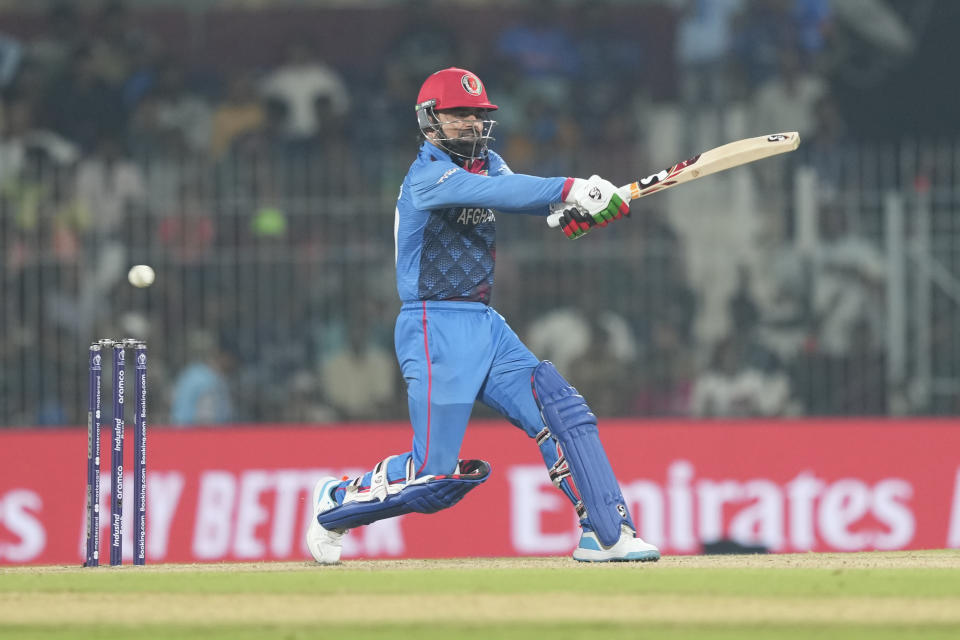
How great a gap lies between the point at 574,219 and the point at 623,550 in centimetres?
137

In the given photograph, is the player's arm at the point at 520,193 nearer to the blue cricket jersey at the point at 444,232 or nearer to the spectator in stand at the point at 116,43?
the blue cricket jersey at the point at 444,232

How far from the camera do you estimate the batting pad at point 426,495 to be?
7059 millimetres

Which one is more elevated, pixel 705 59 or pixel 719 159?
pixel 705 59

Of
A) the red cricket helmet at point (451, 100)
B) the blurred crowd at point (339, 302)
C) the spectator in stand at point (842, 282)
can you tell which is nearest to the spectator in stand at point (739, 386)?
the blurred crowd at point (339, 302)

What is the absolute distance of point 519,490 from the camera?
35.6 ft

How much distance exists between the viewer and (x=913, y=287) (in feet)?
40.3

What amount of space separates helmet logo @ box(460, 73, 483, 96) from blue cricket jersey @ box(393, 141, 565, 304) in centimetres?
28

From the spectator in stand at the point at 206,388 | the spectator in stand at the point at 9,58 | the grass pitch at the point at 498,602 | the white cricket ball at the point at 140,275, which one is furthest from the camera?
the spectator in stand at the point at 9,58

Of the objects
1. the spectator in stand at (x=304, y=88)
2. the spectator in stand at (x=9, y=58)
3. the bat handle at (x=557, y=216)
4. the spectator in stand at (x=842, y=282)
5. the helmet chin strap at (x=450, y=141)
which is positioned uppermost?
the spectator in stand at (x=9, y=58)

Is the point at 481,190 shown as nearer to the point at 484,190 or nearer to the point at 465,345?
the point at 484,190

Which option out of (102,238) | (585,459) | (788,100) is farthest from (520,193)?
(788,100)

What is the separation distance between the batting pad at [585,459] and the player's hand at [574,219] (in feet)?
2.09

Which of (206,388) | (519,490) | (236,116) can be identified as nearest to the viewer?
(519,490)

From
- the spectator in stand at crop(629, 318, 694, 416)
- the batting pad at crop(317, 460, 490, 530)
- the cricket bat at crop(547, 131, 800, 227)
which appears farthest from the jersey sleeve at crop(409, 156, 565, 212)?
the spectator in stand at crop(629, 318, 694, 416)
